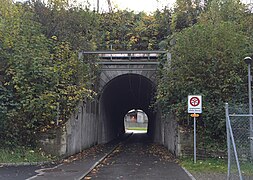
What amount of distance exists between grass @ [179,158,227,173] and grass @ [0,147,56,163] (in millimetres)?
5617

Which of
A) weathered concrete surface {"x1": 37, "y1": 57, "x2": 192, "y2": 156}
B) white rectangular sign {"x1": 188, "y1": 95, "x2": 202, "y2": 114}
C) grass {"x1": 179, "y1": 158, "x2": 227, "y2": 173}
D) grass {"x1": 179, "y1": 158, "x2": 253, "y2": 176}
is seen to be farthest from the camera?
weathered concrete surface {"x1": 37, "y1": 57, "x2": 192, "y2": 156}

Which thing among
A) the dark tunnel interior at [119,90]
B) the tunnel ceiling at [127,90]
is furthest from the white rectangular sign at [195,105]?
the tunnel ceiling at [127,90]

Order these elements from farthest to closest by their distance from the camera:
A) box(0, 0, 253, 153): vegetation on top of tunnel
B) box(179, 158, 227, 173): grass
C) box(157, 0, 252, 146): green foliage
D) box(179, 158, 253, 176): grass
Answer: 1. box(157, 0, 252, 146): green foliage
2. box(0, 0, 253, 153): vegetation on top of tunnel
3. box(179, 158, 227, 173): grass
4. box(179, 158, 253, 176): grass

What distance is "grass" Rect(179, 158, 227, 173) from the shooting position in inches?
503

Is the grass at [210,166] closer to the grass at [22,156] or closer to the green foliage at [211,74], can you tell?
the green foliage at [211,74]

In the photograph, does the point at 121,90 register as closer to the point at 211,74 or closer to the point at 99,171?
the point at 211,74

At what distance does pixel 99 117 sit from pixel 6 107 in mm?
12377

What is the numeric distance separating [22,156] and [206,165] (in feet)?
24.1

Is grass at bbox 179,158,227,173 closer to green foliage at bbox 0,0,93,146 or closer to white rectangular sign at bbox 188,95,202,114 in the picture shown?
white rectangular sign at bbox 188,95,202,114

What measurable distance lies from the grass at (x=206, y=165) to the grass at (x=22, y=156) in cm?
562

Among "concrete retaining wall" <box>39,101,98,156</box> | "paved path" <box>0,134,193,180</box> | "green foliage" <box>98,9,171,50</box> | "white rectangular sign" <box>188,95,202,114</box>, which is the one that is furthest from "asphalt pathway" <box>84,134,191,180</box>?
"green foliage" <box>98,9,171,50</box>

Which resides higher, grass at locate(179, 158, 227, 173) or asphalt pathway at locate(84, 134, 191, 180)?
grass at locate(179, 158, 227, 173)

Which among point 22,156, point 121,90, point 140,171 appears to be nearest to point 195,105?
point 140,171

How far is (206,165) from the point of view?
45.1 feet
